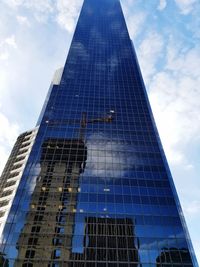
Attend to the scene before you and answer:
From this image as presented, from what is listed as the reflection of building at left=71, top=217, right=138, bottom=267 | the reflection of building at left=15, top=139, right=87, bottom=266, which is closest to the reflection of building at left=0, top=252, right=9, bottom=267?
the reflection of building at left=15, top=139, right=87, bottom=266

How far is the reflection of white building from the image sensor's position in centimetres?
7275

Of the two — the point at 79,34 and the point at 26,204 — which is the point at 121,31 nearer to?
the point at 79,34

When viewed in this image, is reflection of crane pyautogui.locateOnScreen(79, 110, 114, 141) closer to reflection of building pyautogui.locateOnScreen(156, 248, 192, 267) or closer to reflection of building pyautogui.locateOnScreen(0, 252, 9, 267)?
reflection of building pyautogui.locateOnScreen(0, 252, 9, 267)

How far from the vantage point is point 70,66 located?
349 feet

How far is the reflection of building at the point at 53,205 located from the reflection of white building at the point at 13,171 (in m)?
16.9

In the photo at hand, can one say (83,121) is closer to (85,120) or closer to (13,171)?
(85,120)

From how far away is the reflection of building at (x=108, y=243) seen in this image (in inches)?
1757

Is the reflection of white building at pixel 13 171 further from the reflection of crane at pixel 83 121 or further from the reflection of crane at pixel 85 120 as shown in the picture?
the reflection of crane at pixel 85 120

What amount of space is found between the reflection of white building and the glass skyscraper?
440 millimetres

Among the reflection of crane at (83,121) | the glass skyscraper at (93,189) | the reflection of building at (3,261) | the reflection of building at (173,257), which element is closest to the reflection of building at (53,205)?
the glass skyscraper at (93,189)

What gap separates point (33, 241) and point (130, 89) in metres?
61.3

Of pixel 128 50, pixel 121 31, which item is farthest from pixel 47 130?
pixel 121 31

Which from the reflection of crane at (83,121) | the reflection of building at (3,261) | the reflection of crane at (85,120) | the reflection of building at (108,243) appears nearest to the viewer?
the reflection of building at (3,261)

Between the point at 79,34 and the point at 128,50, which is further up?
the point at 79,34
